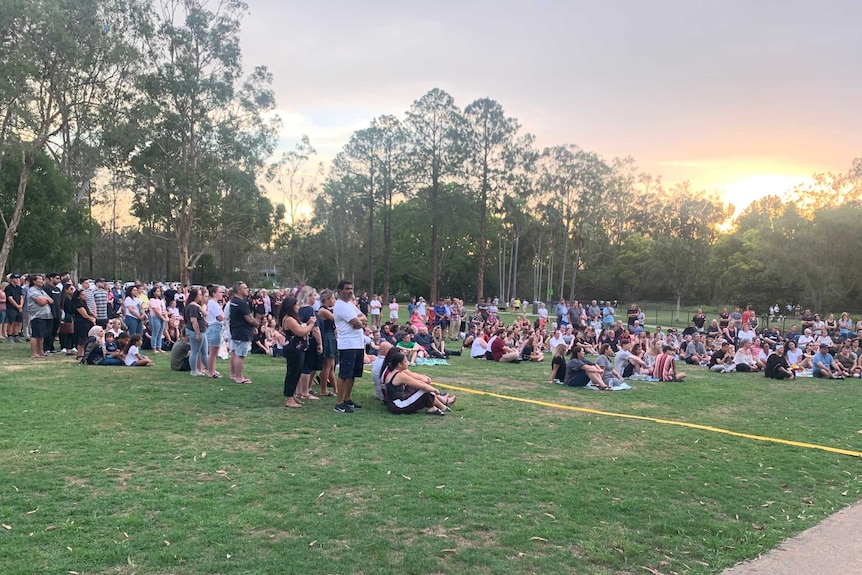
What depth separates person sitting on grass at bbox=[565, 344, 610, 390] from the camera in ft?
36.4

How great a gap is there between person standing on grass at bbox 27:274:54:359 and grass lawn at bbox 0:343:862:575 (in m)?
3.11

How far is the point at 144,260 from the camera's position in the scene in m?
66.9

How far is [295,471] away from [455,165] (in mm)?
41298

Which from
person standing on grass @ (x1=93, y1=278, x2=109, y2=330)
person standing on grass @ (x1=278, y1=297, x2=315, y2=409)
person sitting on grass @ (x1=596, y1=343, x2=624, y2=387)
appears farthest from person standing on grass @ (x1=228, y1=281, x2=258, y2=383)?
person sitting on grass @ (x1=596, y1=343, x2=624, y2=387)

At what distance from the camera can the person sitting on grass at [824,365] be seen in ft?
46.0

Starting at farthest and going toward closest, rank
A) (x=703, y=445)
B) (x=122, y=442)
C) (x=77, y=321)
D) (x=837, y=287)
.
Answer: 1. (x=837, y=287)
2. (x=77, y=321)
3. (x=703, y=445)
4. (x=122, y=442)

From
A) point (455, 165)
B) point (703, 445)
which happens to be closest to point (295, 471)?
point (703, 445)

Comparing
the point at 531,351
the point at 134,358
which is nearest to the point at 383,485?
the point at 134,358

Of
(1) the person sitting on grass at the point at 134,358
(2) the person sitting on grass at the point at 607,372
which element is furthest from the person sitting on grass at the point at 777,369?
(1) the person sitting on grass at the point at 134,358

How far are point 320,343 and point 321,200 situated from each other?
5652cm

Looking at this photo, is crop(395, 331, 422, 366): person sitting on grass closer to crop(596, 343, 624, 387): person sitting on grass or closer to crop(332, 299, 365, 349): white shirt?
crop(596, 343, 624, 387): person sitting on grass

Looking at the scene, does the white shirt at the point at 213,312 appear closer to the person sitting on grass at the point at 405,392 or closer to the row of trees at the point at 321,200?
the person sitting on grass at the point at 405,392

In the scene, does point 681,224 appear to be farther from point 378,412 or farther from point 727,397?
point 378,412

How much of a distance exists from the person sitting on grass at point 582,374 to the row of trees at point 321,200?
66.0ft
